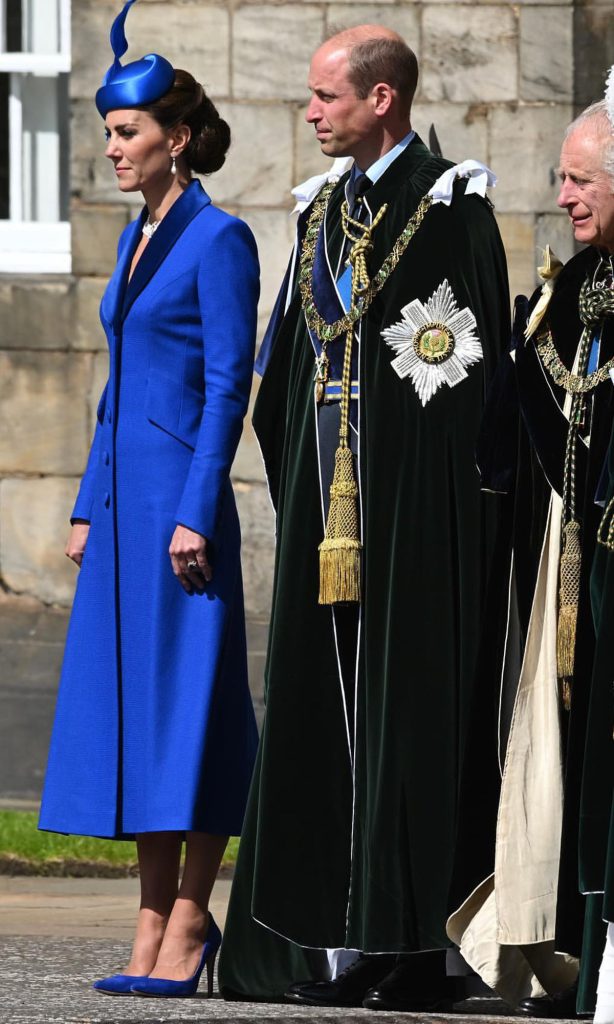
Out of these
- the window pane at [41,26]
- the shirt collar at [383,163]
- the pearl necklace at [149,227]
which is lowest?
the pearl necklace at [149,227]

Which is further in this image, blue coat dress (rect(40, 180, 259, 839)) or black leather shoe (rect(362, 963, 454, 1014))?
blue coat dress (rect(40, 180, 259, 839))

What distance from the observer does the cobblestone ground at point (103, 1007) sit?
4688 millimetres

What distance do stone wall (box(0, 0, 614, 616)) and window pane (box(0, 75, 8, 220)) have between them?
27.7 inches

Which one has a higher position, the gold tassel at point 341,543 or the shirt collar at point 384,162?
the shirt collar at point 384,162

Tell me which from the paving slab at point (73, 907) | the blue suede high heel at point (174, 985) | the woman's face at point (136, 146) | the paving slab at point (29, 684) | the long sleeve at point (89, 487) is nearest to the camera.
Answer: the blue suede high heel at point (174, 985)

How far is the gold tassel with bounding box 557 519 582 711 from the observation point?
4.80 metres

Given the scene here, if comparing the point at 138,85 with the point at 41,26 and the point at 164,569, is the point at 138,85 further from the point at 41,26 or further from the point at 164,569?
the point at 41,26

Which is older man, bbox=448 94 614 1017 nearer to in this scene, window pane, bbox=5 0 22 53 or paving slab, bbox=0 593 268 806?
paving slab, bbox=0 593 268 806

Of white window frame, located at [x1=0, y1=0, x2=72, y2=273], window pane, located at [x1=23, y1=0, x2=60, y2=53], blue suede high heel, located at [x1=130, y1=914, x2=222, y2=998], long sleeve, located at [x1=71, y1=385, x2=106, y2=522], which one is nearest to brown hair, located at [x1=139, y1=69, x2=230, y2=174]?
long sleeve, located at [x1=71, y1=385, x2=106, y2=522]

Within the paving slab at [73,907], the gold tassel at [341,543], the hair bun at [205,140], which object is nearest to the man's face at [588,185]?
the gold tassel at [341,543]

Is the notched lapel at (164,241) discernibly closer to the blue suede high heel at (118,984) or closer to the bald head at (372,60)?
the bald head at (372,60)

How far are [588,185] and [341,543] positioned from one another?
0.94 meters

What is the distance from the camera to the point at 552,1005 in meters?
4.93

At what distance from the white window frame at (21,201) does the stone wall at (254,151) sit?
0.30 metres
